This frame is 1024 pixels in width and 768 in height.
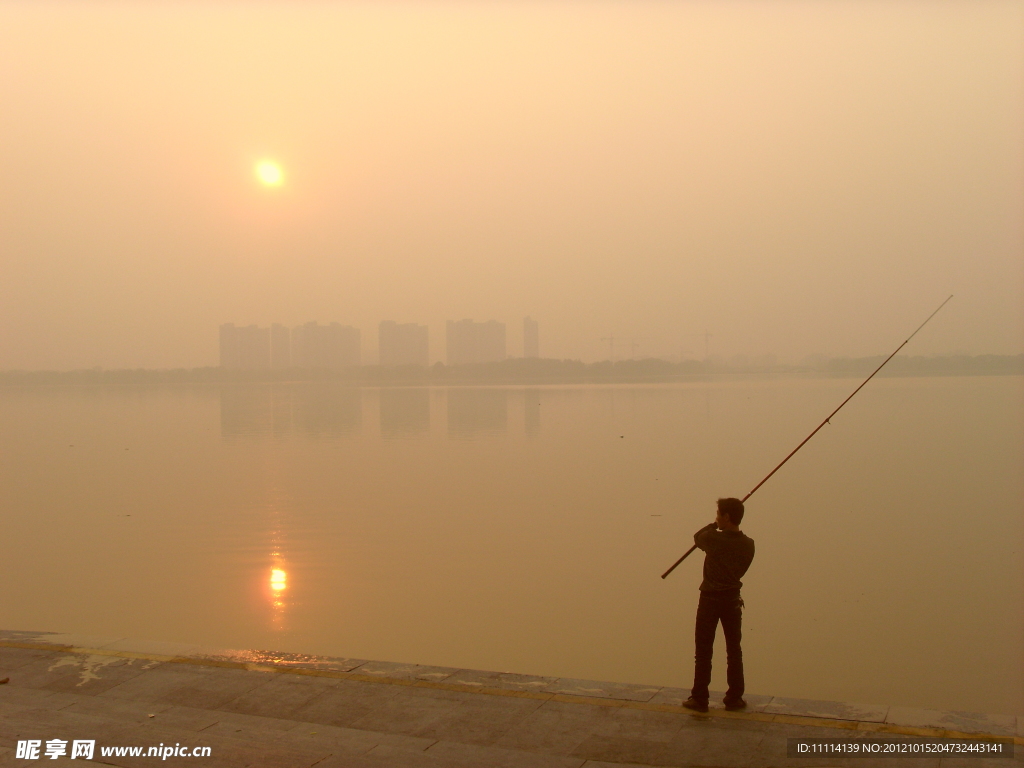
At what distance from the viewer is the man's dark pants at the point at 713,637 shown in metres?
4.86

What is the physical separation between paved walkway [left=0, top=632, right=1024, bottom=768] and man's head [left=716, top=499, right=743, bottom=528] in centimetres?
96

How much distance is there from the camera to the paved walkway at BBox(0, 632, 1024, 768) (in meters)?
4.14

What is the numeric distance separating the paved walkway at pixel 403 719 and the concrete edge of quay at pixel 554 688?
0.01 m

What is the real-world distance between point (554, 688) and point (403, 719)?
931mm

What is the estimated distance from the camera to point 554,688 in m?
5.27

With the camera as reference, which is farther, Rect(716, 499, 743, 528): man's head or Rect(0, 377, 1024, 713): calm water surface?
Rect(0, 377, 1024, 713): calm water surface

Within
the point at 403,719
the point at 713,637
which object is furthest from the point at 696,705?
the point at 403,719

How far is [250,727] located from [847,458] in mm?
21429

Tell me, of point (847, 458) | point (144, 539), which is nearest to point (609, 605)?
point (144, 539)
